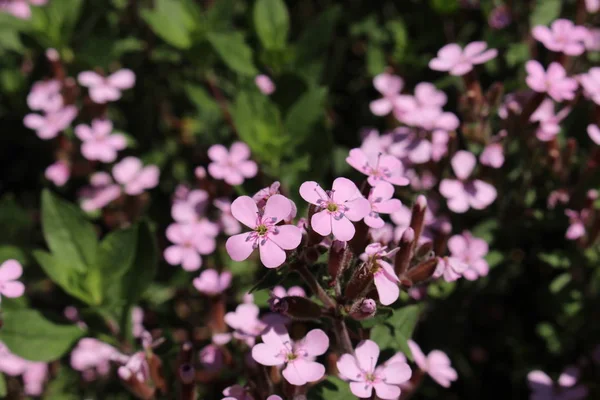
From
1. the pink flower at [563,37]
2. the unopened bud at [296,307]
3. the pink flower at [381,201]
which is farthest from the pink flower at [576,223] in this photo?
the unopened bud at [296,307]

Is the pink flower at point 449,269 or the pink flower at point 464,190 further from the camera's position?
the pink flower at point 464,190

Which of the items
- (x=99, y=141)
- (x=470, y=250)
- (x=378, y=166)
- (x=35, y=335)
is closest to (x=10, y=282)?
(x=35, y=335)

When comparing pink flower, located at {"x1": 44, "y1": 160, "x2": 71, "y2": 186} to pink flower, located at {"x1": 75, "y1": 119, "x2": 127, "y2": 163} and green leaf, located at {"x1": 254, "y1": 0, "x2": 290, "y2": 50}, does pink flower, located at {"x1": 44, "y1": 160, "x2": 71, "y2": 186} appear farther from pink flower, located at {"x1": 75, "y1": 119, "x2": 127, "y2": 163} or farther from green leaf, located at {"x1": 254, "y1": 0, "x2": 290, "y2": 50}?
green leaf, located at {"x1": 254, "y1": 0, "x2": 290, "y2": 50}

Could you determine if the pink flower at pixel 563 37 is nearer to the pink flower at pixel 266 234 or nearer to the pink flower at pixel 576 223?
the pink flower at pixel 576 223

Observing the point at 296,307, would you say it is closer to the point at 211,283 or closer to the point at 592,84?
the point at 211,283

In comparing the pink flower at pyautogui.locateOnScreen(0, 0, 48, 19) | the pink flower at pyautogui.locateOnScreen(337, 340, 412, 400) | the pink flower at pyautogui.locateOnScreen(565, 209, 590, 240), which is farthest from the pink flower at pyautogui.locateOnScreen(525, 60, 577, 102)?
the pink flower at pyautogui.locateOnScreen(0, 0, 48, 19)

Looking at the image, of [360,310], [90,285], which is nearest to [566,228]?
[360,310]
